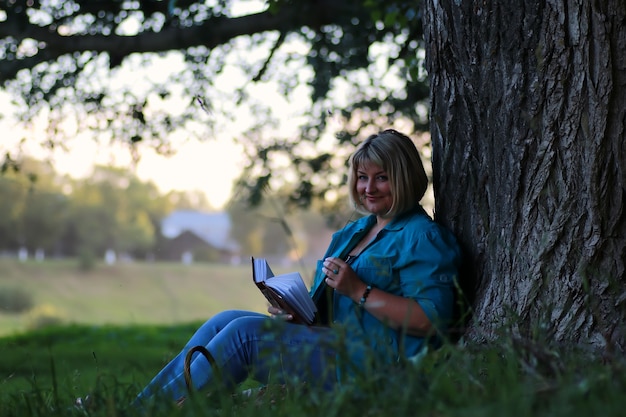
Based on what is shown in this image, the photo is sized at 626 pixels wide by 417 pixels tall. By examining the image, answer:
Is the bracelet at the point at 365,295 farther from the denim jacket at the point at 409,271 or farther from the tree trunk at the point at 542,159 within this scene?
the tree trunk at the point at 542,159

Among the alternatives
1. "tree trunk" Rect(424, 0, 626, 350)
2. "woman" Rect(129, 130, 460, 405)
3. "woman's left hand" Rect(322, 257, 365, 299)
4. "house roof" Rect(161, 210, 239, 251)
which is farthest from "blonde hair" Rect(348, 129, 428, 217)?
"house roof" Rect(161, 210, 239, 251)

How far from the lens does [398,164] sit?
370 centimetres

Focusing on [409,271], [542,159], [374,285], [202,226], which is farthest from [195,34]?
[202,226]

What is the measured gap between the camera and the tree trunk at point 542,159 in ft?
9.73

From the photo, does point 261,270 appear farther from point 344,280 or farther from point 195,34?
point 195,34

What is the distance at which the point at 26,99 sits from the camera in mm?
8039

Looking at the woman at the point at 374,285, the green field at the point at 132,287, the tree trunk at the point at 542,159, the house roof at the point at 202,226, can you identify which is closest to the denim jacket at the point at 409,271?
the woman at the point at 374,285

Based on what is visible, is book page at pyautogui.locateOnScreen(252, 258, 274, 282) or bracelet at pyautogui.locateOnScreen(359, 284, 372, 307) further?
book page at pyautogui.locateOnScreen(252, 258, 274, 282)

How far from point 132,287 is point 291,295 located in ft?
96.7

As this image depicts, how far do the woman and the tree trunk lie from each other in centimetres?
20

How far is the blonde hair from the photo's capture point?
12.1ft

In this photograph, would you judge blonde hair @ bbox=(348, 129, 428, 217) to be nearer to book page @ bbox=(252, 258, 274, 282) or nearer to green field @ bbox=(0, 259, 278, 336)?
book page @ bbox=(252, 258, 274, 282)

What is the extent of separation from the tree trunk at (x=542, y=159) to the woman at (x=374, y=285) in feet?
0.66

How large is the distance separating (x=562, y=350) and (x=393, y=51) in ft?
20.9
